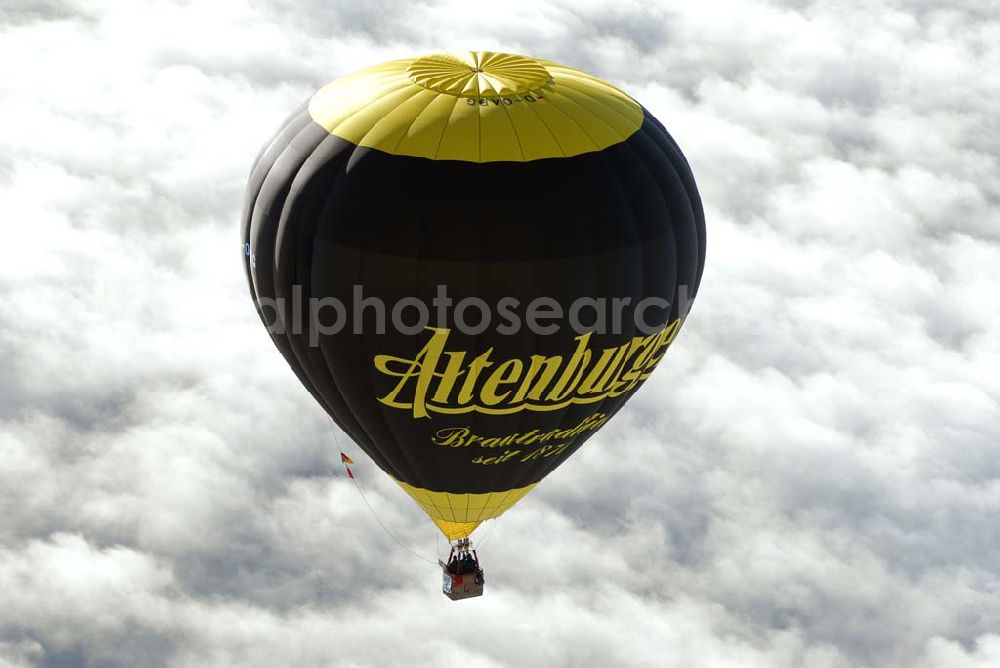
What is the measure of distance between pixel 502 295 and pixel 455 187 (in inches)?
98.5

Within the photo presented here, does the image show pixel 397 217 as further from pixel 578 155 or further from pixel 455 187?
pixel 578 155

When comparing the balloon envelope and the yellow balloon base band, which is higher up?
the balloon envelope

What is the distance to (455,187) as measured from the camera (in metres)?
36.2

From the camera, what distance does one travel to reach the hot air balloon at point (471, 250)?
119 feet

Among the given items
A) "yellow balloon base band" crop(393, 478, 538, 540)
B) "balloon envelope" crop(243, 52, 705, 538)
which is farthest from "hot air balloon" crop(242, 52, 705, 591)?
"yellow balloon base band" crop(393, 478, 538, 540)

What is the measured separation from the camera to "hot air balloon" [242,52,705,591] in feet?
119

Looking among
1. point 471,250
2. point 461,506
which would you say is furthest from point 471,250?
point 461,506

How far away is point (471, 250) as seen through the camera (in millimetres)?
→ 36094

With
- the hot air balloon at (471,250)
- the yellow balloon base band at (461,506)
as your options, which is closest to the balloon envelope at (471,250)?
the hot air balloon at (471,250)

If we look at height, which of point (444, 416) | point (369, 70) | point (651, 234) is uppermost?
point (369, 70)

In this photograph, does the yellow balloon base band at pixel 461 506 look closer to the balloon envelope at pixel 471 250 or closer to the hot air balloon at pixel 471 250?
the hot air balloon at pixel 471 250

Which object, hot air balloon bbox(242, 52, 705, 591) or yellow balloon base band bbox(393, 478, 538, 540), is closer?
hot air balloon bbox(242, 52, 705, 591)

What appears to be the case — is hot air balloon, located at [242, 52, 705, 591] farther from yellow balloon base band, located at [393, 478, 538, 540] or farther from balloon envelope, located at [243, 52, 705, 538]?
yellow balloon base band, located at [393, 478, 538, 540]

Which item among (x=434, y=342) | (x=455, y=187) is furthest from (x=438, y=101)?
(x=434, y=342)
